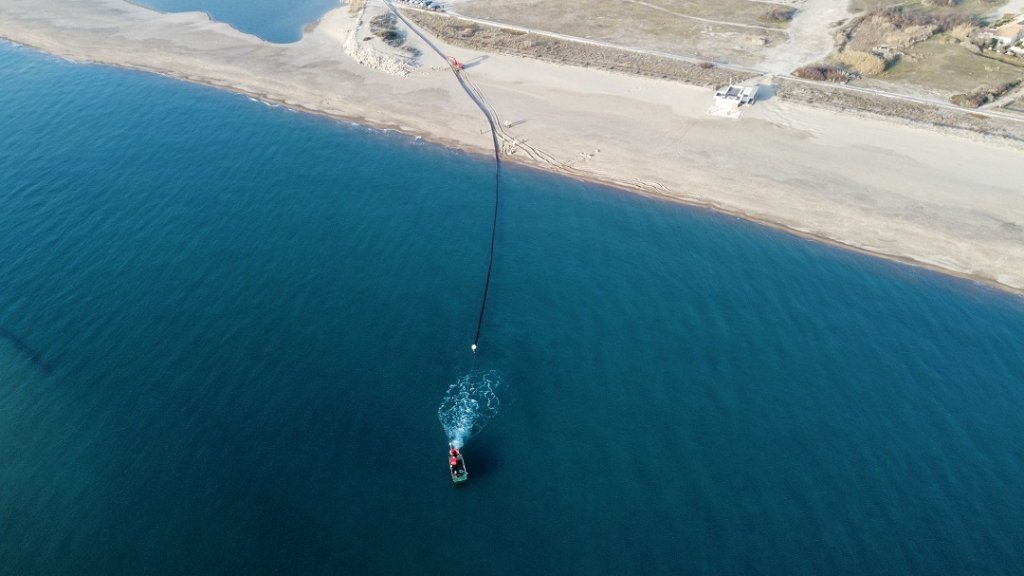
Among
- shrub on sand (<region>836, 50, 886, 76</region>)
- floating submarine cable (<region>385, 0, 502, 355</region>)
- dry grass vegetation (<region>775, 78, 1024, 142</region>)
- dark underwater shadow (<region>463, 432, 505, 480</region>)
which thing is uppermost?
shrub on sand (<region>836, 50, 886, 76</region>)

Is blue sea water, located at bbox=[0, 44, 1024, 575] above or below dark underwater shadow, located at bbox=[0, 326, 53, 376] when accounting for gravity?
above

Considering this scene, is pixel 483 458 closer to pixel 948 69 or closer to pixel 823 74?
pixel 823 74

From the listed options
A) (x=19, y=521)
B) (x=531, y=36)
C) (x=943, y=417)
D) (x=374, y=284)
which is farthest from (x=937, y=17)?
(x=19, y=521)

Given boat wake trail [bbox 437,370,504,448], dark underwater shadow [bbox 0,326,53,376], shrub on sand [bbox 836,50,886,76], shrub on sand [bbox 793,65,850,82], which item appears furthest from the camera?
A: shrub on sand [bbox 836,50,886,76]

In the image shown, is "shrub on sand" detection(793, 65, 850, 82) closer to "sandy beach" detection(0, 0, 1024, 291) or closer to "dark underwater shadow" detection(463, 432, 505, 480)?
"sandy beach" detection(0, 0, 1024, 291)

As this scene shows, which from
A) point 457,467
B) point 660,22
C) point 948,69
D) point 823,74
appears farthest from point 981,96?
point 457,467

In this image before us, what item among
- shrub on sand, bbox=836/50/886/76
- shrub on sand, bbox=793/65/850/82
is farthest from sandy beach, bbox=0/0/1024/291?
shrub on sand, bbox=836/50/886/76

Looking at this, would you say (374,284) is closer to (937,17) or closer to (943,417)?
(943,417)

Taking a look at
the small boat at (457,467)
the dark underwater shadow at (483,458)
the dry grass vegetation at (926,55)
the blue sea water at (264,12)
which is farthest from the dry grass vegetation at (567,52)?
the small boat at (457,467)
